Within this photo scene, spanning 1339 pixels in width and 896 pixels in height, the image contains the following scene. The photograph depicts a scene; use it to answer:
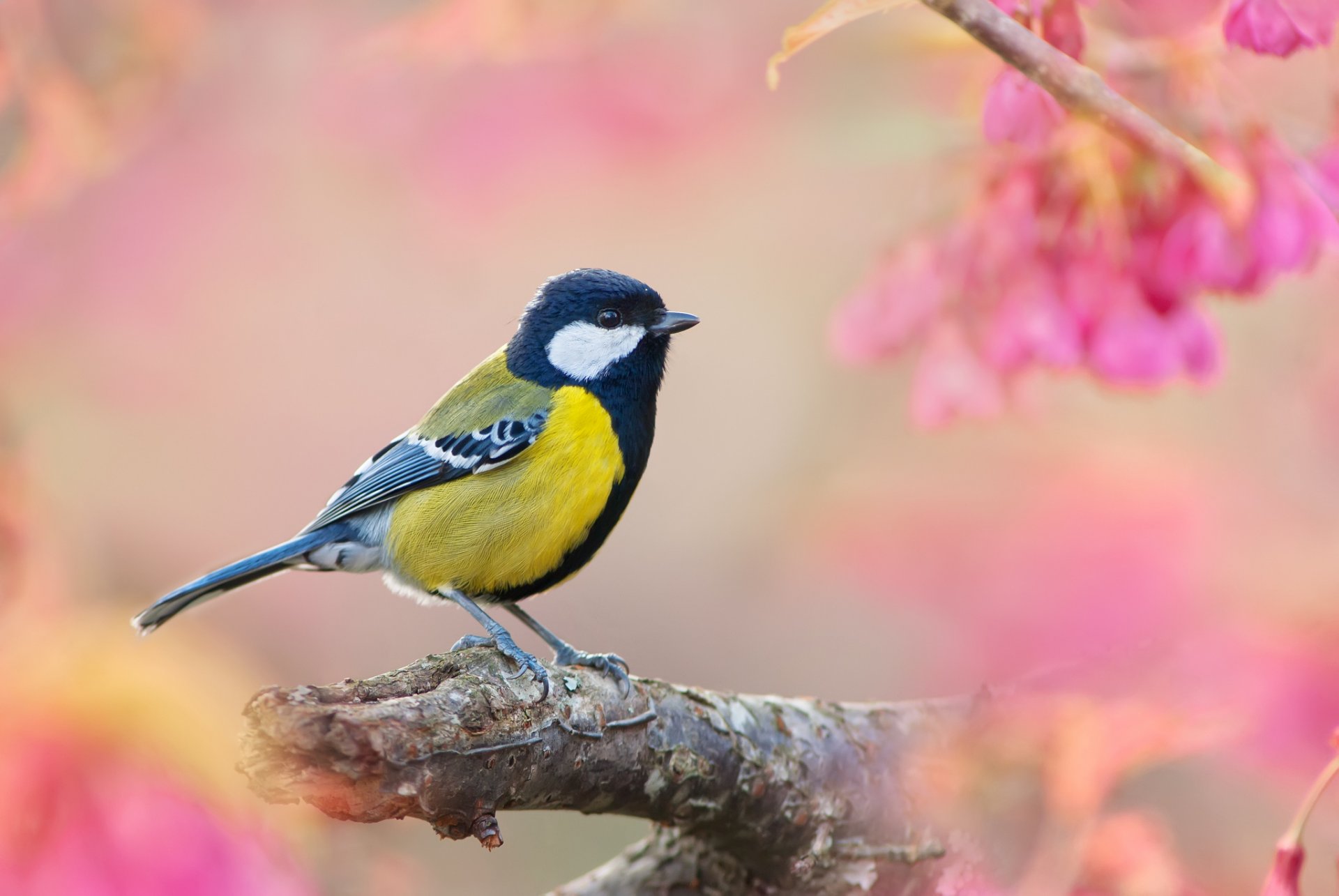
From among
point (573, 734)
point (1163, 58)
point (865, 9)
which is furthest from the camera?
point (1163, 58)

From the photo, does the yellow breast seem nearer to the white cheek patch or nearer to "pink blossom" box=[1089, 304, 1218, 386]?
the white cheek patch

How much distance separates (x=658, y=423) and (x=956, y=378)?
3.37 metres

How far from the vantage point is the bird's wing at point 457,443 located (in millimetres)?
2555

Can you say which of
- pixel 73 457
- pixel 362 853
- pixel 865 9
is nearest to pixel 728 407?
pixel 73 457

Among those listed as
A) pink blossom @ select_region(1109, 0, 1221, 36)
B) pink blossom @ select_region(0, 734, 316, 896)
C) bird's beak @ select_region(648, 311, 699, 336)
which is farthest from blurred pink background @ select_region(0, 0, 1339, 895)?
bird's beak @ select_region(648, 311, 699, 336)

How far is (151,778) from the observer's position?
229 centimetres

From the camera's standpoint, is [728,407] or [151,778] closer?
[151,778]

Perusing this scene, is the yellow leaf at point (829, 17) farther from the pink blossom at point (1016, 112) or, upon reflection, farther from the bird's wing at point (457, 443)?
the bird's wing at point (457, 443)

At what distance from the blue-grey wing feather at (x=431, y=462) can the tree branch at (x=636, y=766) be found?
0.62 metres

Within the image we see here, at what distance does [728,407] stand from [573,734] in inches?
152

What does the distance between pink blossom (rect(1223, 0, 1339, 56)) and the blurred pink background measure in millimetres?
700

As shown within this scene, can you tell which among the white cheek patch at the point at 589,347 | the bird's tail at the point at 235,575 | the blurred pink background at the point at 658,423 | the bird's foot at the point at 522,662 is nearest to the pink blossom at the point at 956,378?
the blurred pink background at the point at 658,423

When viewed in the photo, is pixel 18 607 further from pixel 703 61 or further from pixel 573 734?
pixel 703 61

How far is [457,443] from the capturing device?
8.55 feet
